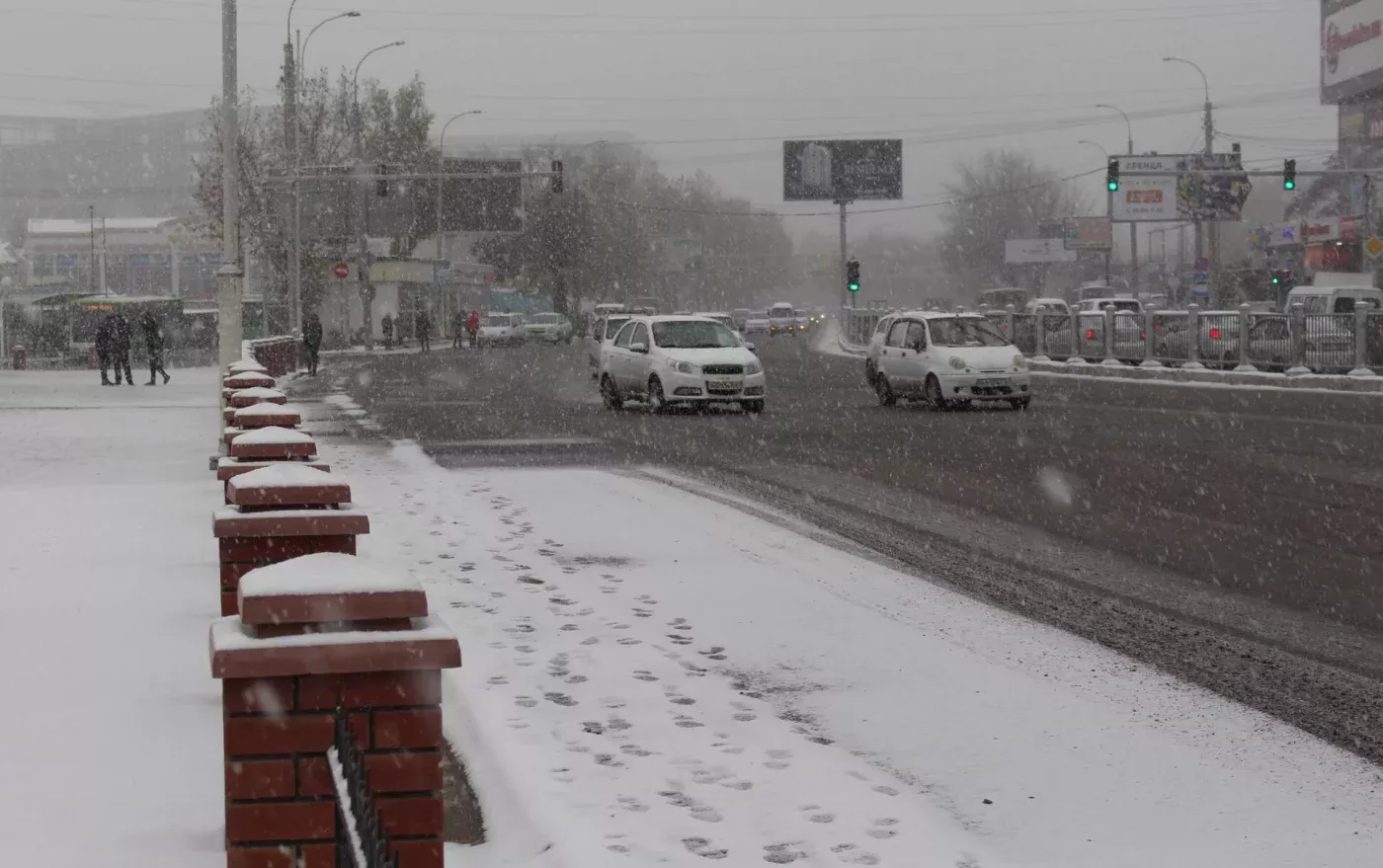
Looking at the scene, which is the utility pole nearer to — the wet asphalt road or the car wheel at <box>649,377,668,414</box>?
the wet asphalt road

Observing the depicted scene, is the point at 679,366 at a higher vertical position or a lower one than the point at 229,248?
lower

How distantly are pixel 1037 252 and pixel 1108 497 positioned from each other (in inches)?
4943

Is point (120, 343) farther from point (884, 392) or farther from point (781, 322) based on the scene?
point (781, 322)

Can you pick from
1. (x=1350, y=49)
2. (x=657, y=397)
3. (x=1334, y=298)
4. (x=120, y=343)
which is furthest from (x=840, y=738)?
(x=1350, y=49)

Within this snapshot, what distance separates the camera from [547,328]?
86.1 meters

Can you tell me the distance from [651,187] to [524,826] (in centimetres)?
15277

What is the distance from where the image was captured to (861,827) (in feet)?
17.5

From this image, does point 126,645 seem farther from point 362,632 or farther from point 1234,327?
point 1234,327

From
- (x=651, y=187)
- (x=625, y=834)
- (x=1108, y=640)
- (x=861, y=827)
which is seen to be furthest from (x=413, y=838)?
(x=651, y=187)

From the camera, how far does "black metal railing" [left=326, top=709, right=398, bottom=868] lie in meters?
2.78

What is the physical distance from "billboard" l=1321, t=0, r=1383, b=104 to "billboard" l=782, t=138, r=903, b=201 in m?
21.9

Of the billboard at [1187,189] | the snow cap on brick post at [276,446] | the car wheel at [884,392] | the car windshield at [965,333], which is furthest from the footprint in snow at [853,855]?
the billboard at [1187,189]

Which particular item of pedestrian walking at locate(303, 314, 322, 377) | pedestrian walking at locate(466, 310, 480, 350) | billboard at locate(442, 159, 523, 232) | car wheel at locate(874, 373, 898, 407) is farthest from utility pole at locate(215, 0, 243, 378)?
billboard at locate(442, 159, 523, 232)

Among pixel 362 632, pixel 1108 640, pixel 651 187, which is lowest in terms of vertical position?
pixel 1108 640
